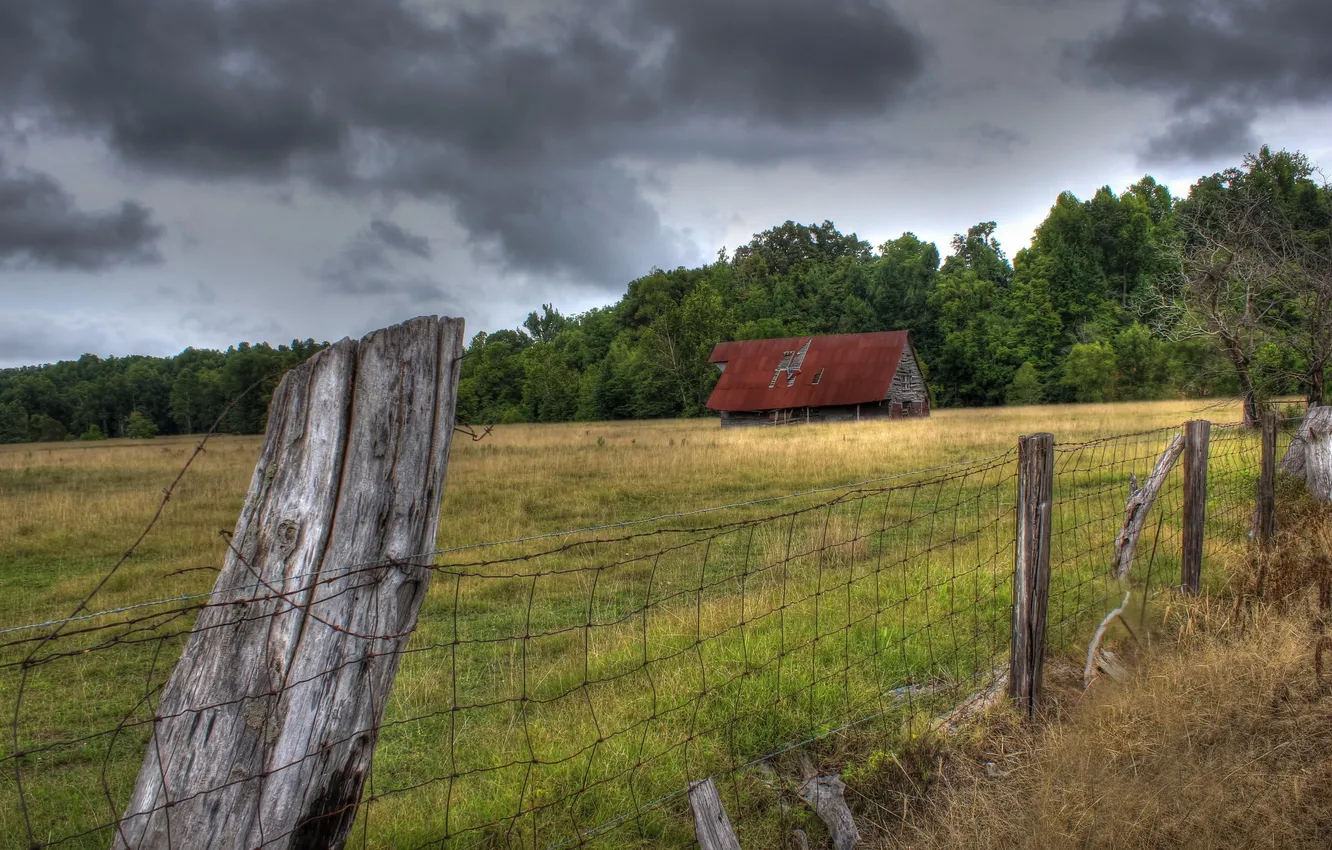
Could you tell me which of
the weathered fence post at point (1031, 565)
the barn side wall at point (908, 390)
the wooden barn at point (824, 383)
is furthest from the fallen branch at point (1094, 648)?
the barn side wall at point (908, 390)

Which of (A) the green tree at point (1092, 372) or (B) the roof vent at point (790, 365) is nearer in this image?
(B) the roof vent at point (790, 365)

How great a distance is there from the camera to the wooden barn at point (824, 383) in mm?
45531

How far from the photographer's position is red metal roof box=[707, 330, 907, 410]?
45.6m

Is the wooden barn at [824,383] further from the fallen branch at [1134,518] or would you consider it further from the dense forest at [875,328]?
the fallen branch at [1134,518]

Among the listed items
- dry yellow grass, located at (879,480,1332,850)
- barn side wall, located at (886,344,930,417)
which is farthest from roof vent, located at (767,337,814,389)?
dry yellow grass, located at (879,480,1332,850)

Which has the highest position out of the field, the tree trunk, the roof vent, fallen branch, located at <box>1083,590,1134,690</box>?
the roof vent

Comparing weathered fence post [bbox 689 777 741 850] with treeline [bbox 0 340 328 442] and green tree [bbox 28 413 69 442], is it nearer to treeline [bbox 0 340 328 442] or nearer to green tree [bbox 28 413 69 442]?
treeline [bbox 0 340 328 442]

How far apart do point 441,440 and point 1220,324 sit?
19775 millimetres

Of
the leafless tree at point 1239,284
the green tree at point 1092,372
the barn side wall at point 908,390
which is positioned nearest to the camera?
the leafless tree at point 1239,284

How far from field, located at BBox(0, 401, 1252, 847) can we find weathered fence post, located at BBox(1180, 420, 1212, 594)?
81 cm

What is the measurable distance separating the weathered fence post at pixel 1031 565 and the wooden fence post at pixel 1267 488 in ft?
10.9

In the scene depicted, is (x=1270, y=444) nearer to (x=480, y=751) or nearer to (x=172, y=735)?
(x=480, y=751)

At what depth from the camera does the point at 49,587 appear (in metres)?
10.2

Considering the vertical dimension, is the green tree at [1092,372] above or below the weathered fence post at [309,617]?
above
